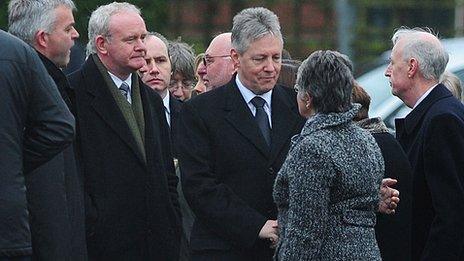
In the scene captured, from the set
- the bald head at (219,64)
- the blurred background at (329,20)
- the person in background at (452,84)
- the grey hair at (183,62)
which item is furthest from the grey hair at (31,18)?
the blurred background at (329,20)

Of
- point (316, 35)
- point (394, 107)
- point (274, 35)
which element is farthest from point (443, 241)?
point (316, 35)

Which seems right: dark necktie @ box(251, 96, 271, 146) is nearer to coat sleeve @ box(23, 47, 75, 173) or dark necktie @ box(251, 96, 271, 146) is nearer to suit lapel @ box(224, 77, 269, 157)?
suit lapel @ box(224, 77, 269, 157)

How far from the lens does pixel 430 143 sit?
22.0 feet

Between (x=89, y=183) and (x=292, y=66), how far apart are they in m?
1.58

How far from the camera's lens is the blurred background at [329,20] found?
16.1 m

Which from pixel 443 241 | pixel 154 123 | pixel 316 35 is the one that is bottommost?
pixel 316 35

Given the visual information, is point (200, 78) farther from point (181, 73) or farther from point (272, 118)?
point (272, 118)

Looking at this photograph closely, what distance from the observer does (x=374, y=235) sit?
6.37 meters

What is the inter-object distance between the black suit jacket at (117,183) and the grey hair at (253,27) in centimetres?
58

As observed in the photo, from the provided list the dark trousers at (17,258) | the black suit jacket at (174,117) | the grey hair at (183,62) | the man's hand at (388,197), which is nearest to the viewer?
the dark trousers at (17,258)

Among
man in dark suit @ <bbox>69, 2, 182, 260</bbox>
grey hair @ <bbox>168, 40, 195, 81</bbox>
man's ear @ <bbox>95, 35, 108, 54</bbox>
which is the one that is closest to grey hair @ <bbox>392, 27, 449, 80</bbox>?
man in dark suit @ <bbox>69, 2, 182, 260</bbox>

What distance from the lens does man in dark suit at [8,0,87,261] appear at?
6.24m

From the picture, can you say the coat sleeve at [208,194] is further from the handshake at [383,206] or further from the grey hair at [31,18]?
the grey hair at [31,18]

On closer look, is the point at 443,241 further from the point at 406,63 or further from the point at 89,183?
the point at 89,183
